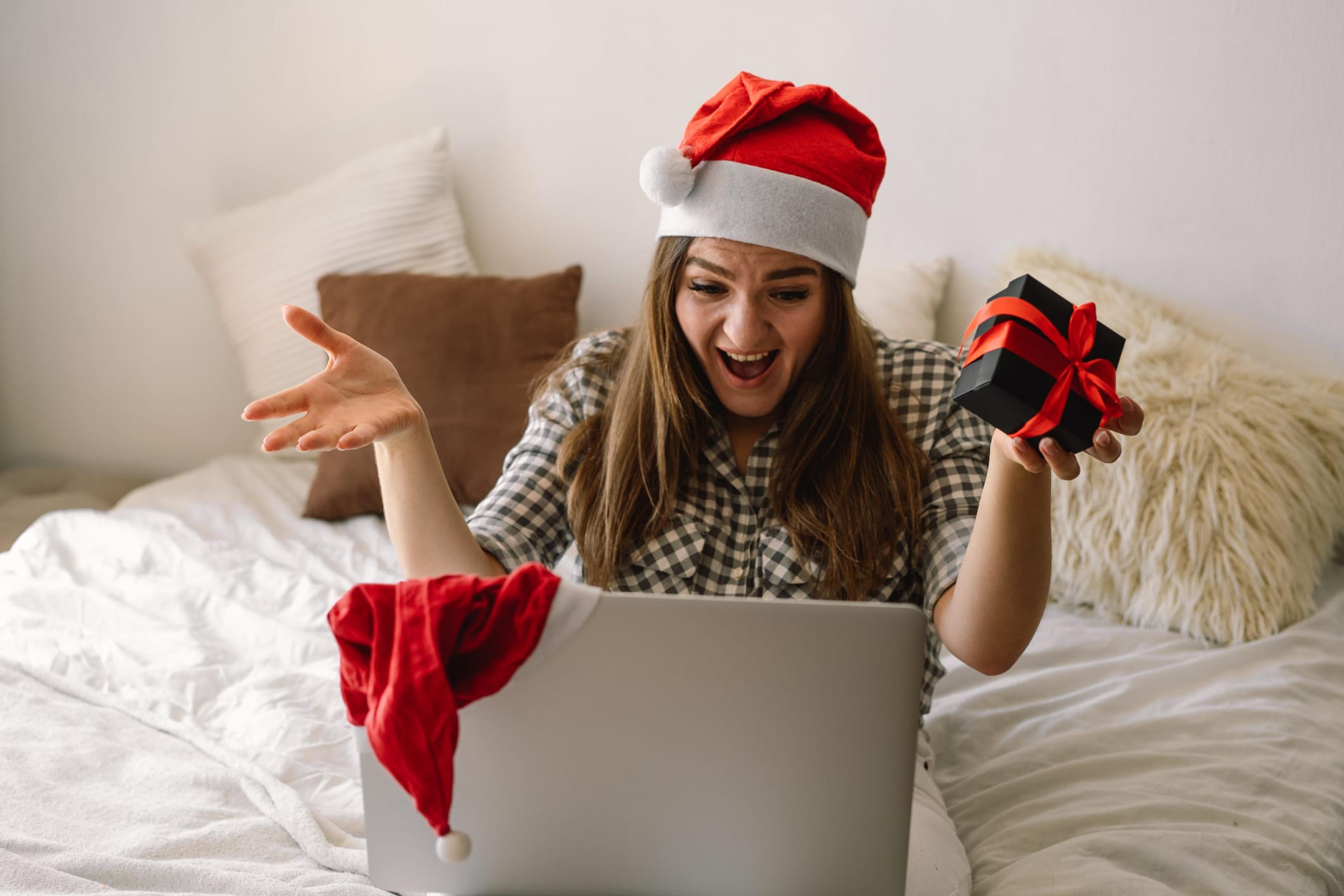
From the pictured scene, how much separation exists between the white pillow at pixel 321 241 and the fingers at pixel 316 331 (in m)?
1.13

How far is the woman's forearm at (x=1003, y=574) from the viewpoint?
0.86 metres

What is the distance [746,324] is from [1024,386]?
418 millimetres

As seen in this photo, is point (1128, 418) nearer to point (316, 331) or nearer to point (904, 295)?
point (316, 331)

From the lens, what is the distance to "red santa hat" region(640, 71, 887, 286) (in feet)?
3.61

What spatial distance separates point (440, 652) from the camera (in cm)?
67

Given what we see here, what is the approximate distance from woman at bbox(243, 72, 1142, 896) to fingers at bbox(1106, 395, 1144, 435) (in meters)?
0.27

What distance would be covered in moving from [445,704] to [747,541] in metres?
0.60

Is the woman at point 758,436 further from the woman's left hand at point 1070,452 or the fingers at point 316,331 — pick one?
the woman's left hand at point 1070,452

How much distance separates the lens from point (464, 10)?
2068mm

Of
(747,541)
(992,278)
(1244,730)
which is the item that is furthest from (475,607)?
(992,278)

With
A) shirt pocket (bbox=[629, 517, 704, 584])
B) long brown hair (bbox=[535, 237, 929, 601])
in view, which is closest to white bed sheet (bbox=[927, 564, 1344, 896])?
long brown hair (bbox=[535, 237, 929, 601])

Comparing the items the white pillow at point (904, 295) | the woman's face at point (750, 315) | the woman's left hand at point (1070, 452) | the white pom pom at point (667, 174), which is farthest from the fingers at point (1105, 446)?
the white pillow at point (904, 295)

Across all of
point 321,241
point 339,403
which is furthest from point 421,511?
point 321,241

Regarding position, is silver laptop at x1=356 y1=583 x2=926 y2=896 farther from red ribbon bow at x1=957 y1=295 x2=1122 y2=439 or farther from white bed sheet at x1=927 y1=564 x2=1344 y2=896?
white bed sheet at x1=927 y1=564 x2=1344 y2=896
